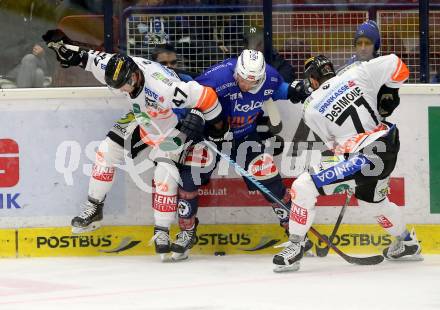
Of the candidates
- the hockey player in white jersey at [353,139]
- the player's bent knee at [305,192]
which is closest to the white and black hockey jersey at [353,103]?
the hockey player in white jersey at [353,139]

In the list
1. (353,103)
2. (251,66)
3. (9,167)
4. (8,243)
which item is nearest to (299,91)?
(251,66)

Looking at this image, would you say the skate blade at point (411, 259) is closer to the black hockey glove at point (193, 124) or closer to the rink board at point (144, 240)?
the rink board at point (144, 240)

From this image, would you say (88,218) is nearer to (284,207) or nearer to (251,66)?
(284,207)

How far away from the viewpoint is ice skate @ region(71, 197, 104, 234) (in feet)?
23.7

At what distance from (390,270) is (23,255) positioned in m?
2.18

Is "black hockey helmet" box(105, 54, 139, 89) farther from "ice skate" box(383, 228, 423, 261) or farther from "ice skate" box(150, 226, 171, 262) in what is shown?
"ice skate" box(383, 228, 423, 261)

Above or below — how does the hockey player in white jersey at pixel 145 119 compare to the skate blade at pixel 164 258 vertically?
above

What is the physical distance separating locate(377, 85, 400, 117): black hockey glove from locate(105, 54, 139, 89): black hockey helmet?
4.52 feet

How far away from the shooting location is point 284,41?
7.46 m

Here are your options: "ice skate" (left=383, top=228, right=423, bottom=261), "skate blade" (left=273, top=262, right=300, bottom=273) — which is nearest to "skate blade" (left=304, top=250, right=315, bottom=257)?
"ice skate" (left=383, top=228, right=423, bottom=261)

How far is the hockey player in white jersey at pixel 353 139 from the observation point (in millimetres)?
6605

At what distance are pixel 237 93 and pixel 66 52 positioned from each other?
100 cm

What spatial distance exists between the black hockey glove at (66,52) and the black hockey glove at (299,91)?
1.20m

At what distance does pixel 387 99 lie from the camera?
677 centimetres
